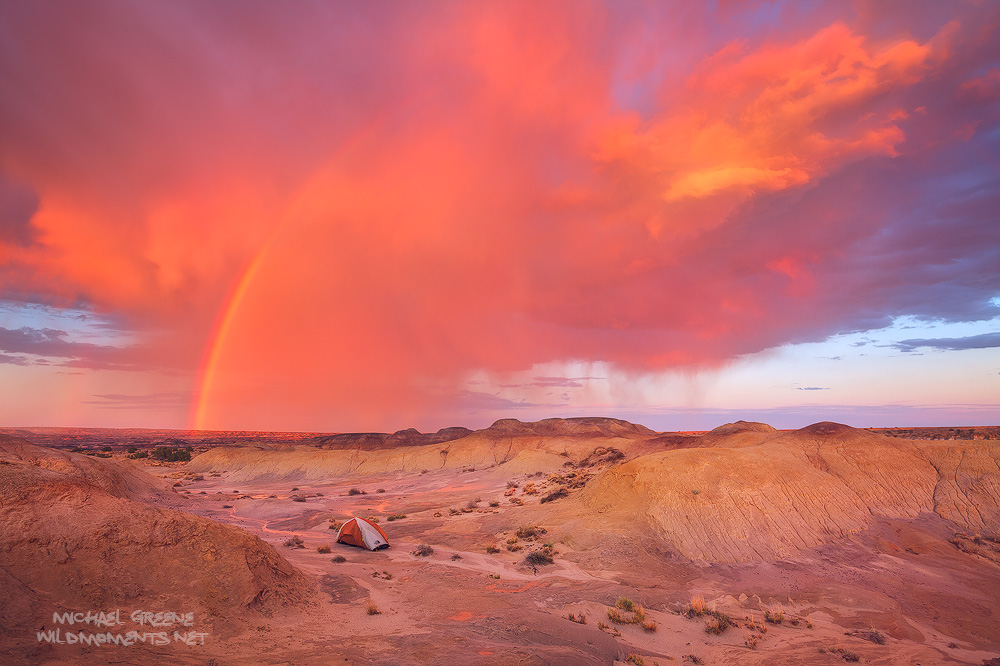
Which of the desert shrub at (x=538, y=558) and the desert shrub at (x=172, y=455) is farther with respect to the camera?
the desert shrub at (x=172, y=455)

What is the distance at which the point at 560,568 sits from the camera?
21172mm

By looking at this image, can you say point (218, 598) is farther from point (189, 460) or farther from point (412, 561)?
point (189, 460)

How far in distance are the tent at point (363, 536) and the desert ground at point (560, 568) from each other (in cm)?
50

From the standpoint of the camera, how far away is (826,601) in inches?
703

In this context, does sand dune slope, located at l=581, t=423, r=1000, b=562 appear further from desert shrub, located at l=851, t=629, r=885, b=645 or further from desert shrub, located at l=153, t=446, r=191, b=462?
desert shrub, located at l=153, t=446, r=191, b=462

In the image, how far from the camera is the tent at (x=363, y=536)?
24188 millimetres

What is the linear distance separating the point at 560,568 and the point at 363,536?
1069cm

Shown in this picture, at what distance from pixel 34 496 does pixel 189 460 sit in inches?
3469

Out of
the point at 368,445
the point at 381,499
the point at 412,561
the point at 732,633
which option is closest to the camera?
the point at 732,633

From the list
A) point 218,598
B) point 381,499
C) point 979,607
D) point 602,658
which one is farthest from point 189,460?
point 979,607

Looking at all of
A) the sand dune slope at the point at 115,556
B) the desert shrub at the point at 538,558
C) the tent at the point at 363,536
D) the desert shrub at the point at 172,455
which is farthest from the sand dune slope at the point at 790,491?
the desert shrub at the point at 172,455

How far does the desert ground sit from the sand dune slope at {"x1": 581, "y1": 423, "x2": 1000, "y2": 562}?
129 mm

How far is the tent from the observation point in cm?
2419

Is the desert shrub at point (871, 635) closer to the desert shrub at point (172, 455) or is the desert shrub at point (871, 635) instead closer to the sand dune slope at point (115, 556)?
the sand dune slope at point (115, 556)
